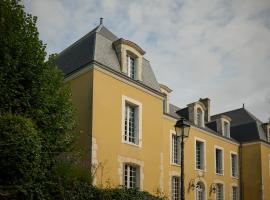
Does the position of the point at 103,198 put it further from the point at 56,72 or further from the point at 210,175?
the point at 210,175

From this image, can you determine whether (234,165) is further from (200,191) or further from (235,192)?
(200,191)

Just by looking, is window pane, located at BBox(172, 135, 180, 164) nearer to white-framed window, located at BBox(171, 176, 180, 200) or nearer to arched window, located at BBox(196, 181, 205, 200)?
white-framed window, located at BBox(171, 176, 180, 200)

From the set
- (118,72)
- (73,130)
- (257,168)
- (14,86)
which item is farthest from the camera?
(257,168)

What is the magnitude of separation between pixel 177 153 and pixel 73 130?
26.5ft

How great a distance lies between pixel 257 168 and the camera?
2703 centimetres

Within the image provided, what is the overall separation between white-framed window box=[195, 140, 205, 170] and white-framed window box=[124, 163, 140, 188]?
739cm

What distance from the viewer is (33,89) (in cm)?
1321

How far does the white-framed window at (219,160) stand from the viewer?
25.3m

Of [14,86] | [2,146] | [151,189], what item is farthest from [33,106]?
[151,189]

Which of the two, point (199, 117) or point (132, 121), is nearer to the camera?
point (132, 121)

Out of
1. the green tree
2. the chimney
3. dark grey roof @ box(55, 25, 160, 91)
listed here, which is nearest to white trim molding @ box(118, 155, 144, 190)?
the green tree

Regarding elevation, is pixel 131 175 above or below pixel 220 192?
above

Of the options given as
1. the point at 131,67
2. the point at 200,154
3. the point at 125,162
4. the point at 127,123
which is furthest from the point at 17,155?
the point at 200,154

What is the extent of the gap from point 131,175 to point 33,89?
5.76 m
